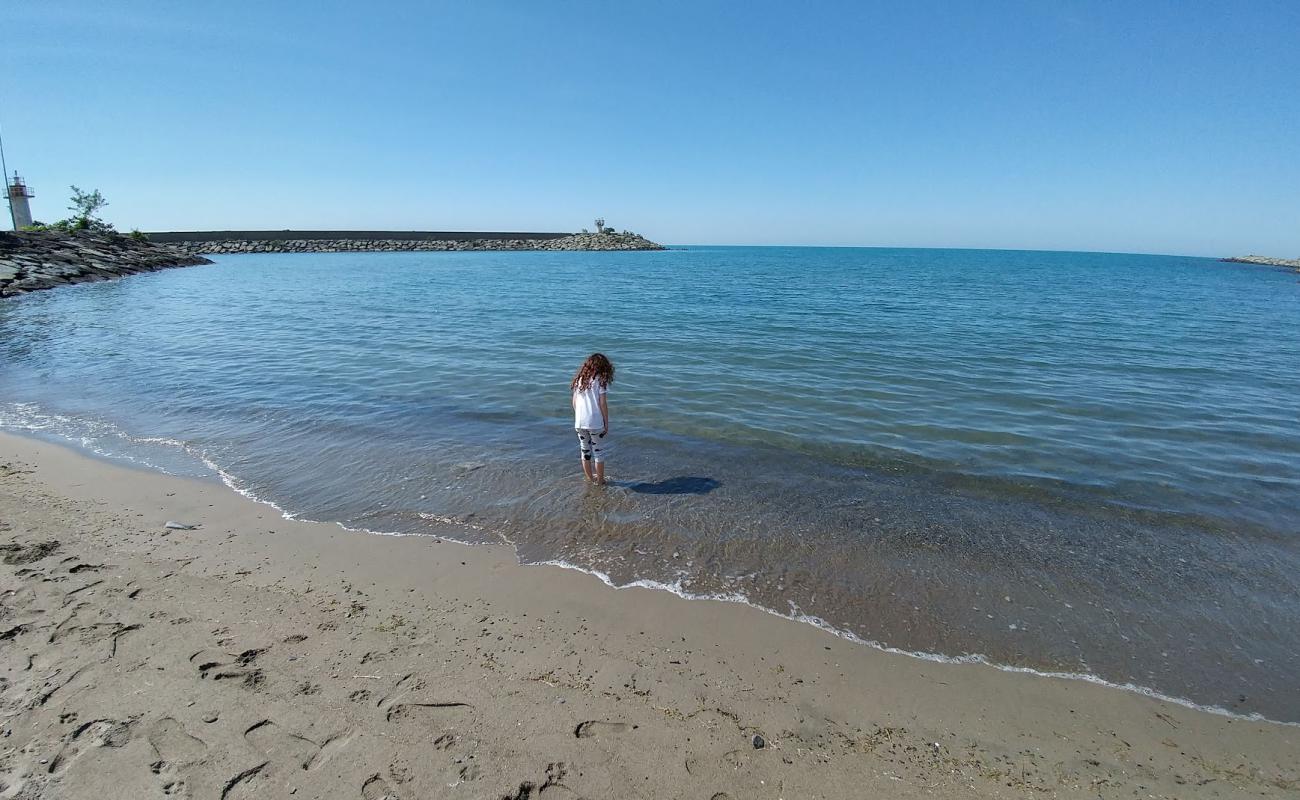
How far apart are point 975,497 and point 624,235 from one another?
11953cm

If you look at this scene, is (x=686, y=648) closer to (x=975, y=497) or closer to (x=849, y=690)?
(x=849, y=690)

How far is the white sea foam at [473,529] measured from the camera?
13.5 feet

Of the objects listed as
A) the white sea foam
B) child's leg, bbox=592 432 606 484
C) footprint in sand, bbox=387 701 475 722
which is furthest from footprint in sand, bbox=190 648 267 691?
child's leg, bbox=592 432 606 484

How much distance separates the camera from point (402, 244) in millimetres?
94062

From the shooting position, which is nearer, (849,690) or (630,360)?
(849,690)

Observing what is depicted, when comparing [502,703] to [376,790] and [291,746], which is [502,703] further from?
[291,746]

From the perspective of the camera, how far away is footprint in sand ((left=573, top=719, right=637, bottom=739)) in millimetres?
3375

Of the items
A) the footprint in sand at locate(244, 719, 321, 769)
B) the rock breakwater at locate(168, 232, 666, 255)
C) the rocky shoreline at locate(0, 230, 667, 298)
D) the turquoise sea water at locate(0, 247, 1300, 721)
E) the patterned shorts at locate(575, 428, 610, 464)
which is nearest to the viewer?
the footprint in sand at locate(244, 719, 321, 769)

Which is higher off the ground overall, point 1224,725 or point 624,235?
point 624,235

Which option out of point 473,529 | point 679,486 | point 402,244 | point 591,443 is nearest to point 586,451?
point 591,443

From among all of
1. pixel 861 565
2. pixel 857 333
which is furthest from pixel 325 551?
pixel 857 333

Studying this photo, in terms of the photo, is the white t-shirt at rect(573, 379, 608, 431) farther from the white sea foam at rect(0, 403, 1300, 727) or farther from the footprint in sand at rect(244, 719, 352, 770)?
the footprint in sand at rect(244, 719, 352, 770)

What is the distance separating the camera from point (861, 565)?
564 centimetres

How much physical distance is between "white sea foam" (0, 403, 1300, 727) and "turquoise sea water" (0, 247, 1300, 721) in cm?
8
